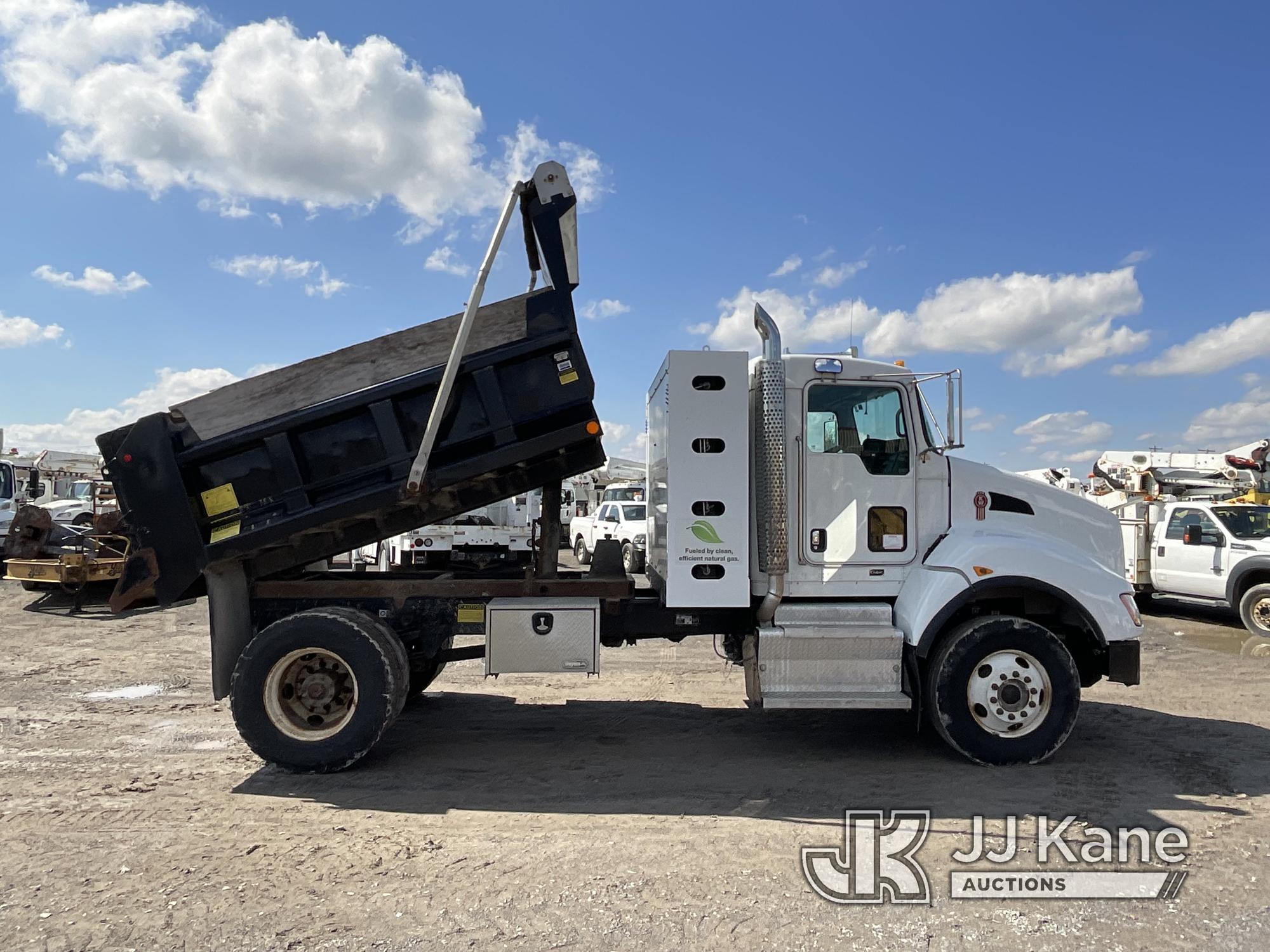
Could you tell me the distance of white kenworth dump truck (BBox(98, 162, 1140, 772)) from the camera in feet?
18.5

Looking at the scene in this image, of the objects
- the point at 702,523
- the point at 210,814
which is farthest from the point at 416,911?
the point at 702,523

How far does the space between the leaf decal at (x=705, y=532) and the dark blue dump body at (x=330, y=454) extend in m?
0.99

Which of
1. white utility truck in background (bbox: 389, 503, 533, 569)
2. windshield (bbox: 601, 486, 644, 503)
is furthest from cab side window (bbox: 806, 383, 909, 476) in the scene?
windshield (bbox: 601, 486, 644, 503)

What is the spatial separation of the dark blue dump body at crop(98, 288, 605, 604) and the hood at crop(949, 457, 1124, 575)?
2842mm

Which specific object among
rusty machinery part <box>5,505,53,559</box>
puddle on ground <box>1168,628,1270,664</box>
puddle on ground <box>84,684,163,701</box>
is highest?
rusty machinery part <box>5,505,53,559</box>

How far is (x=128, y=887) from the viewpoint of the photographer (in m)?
3.96

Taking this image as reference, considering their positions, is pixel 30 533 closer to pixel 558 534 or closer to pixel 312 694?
pixel 312 694

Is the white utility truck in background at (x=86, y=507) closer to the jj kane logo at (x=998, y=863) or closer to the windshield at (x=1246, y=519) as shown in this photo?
the jj kane logo at (x=998, y=863)

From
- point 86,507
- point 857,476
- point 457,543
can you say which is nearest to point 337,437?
point 857,476

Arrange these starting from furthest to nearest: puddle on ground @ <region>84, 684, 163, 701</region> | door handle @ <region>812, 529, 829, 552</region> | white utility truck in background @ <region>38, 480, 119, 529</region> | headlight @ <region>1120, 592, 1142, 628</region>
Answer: white utility truck in background @ <region>38, 480, 119, 529</region> < puddle on ground @ <region>84, 684, 163, 701</region> < door handle @ <region>812, 529, 829, 552</region> < headlight @ <region>1120, 592, 1142, 628</region>

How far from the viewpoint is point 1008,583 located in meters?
→ 5.80

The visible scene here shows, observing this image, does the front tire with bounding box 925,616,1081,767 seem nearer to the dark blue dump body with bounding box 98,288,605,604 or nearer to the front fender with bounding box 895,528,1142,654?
the front fender with bounding box 895,528,1142,654

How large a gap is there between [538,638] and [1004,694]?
3308 millimetres

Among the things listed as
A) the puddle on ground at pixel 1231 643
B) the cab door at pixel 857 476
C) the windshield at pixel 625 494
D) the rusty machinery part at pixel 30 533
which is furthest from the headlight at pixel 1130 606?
the windshield at pixel 625 494
